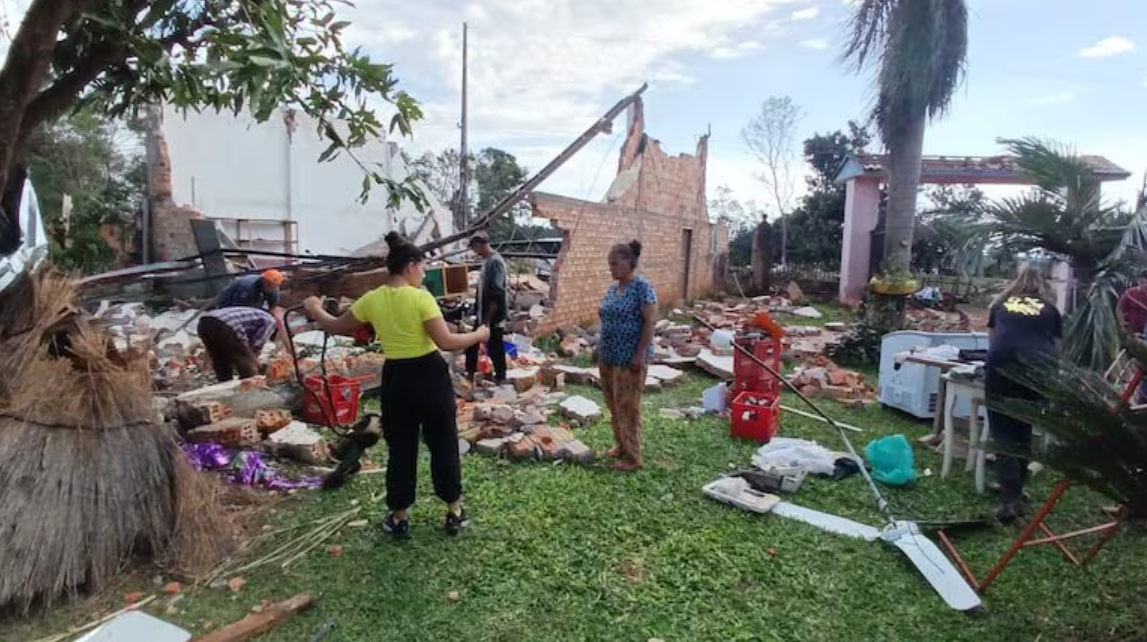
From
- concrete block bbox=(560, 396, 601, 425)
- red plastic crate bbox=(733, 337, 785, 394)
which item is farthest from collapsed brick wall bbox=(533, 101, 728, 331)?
red plastic crate bbox=(733, 337, 785, 394)

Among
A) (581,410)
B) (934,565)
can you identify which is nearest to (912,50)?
(581,410)

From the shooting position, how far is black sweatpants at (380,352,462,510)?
12.2 feet

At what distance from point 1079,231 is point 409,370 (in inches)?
181

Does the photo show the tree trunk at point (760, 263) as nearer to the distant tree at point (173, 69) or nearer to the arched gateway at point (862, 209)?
the arched gateway at point (862, 209)

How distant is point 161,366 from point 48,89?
5.47 metres

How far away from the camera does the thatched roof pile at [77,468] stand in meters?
3.08

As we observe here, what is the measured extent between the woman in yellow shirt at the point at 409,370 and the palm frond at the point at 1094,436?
2.60m

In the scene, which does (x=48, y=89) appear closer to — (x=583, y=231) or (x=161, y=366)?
(x=161, y=366)

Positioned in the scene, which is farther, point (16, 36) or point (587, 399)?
point (587, 399)

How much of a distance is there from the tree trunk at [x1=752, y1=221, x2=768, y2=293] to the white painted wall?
383 inches

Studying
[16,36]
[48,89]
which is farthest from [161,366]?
[16,36]

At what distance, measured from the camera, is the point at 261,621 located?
298 cm

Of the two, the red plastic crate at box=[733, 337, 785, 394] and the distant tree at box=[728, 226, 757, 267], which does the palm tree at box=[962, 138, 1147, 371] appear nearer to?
the red plastic crate at box=[733, 337, 785, 394]

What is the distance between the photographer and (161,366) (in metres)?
7.80
